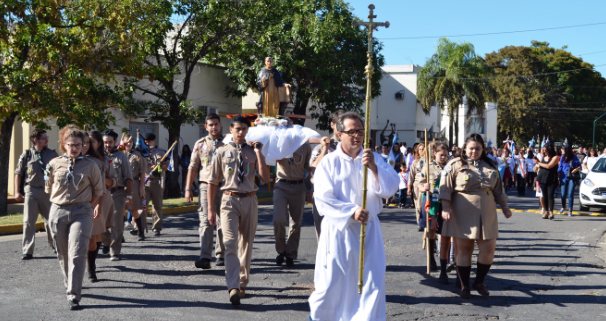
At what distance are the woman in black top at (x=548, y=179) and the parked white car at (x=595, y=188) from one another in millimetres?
2504

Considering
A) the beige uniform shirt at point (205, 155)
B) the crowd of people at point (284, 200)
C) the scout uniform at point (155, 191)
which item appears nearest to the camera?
the crowd of people at point (284, 200)

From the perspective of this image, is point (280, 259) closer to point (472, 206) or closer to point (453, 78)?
point (472, 206)

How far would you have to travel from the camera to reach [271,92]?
9641 millimetres

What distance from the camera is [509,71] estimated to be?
177ft

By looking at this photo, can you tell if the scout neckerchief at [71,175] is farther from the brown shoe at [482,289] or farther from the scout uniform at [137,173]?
the brown shoe at [482,289]

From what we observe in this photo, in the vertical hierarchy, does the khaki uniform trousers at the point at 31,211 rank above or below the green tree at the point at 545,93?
below

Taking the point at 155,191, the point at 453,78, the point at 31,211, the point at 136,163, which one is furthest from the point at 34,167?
the point at 453,78

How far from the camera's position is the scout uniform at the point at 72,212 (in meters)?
6.39

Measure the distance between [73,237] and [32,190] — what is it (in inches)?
132

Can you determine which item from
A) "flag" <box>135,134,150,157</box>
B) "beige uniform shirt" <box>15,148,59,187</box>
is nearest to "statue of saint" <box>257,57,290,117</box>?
"flag" <box>135,134,150,157</box>

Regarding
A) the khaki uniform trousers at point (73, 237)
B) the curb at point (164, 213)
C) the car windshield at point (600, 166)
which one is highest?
the car windshield at point (600, 166)

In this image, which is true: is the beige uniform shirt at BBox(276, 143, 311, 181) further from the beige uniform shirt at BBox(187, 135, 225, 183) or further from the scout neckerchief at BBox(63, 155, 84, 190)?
the scout neckerchief at BBox(63, 155, 84, 190)

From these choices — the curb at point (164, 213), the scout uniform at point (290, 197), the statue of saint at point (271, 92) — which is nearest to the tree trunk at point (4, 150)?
the curb at point (164, 213)

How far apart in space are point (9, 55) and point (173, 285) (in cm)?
864
